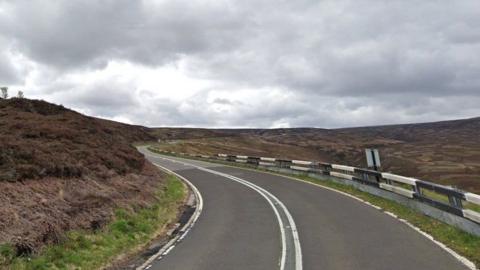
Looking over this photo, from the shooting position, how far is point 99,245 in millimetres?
11422

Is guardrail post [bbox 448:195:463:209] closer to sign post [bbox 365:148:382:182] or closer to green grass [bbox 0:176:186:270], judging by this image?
green grass [bbox 0:176:186:270]

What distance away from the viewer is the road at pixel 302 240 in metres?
9.77

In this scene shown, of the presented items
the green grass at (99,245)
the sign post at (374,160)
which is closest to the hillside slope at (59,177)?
the green grass at (99,245)

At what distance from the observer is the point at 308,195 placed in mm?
20703

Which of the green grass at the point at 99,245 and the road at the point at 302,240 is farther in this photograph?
the road at the point at 302,240

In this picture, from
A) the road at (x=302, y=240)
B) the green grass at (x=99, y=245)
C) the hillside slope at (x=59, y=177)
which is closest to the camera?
the green grass at (x=99, y=245)

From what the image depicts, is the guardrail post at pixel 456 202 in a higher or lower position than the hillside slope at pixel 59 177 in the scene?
lower

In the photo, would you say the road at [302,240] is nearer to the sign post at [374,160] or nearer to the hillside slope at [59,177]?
the sign post at [374,160]

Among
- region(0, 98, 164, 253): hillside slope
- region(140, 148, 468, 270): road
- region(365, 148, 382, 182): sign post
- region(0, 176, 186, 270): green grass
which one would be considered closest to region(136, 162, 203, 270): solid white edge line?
region(140, 148, 468, 270): road

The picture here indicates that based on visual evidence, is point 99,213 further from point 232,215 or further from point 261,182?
point 261,182

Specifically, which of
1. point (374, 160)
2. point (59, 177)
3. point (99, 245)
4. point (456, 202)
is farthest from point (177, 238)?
point (374, 160)

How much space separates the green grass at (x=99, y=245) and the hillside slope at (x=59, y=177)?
32 cm

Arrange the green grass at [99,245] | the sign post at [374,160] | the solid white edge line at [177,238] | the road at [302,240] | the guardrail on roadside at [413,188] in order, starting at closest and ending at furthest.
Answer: the green grass at [99,245]
the road at [302,240]
the solid white edge line at [177,238]
the guardrail on roadside at [413,188]
the sign post at [374,160]

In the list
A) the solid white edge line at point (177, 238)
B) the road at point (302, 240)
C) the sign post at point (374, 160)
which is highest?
the sign post at point (374, 160)
